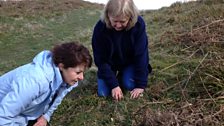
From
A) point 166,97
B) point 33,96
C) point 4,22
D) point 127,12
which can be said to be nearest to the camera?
point 33,96

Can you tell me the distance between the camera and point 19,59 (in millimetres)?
7461

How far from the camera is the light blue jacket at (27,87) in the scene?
116 inches

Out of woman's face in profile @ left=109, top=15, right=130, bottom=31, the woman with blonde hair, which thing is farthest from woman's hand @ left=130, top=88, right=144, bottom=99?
woman's face in profile @ left=109, top=15, right=130, bottom=31

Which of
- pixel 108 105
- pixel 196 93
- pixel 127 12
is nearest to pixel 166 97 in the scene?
pixel 196 93

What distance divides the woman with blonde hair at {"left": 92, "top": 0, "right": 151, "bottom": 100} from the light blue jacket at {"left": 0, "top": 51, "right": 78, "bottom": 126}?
41.1 inches

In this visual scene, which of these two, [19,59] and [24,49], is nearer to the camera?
[19,59]

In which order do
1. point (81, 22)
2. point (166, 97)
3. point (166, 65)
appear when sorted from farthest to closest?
point (81, 22), point (166, 65), point (166, 97)

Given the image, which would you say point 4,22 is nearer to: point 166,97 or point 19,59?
point 19,59

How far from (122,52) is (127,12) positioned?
77cm

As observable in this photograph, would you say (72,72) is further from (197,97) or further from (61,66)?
(197,97)

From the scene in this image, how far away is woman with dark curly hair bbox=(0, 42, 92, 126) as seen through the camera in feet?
9.70

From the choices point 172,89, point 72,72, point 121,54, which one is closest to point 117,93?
point 121,54

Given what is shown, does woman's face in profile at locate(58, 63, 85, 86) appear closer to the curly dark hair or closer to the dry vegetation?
the curly dark hair

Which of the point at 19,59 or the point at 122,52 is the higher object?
the point at 122,52
